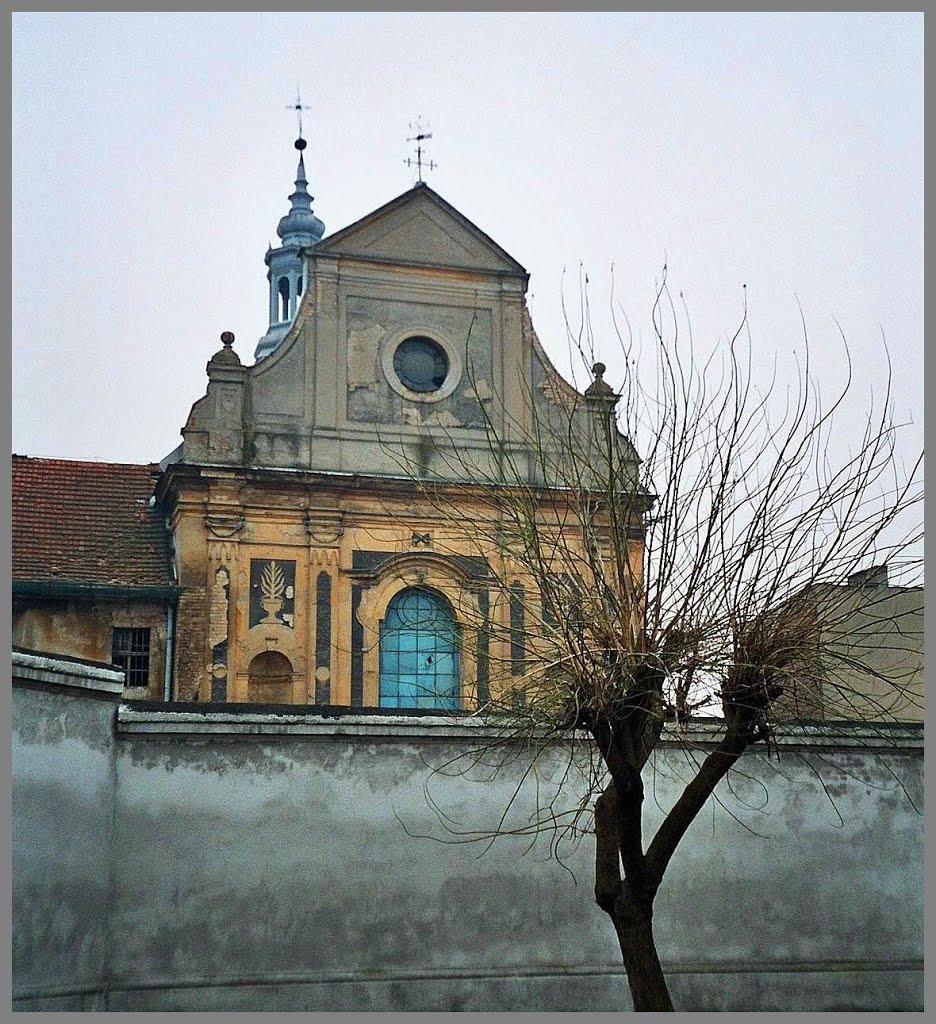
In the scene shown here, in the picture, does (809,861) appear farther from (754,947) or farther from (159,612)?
(159,612)

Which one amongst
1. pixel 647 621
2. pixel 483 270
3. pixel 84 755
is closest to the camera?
pixel 647 621

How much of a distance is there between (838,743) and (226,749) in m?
6.18

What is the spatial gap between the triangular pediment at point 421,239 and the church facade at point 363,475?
3 centimetres

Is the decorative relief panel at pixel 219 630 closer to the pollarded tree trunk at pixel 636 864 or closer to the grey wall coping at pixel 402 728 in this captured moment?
the grey wall coping at pixel 402 728

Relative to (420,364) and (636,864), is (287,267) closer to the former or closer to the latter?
(420,364)

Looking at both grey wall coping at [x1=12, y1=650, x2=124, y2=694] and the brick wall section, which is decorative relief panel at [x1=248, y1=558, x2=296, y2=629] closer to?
the brick wall section

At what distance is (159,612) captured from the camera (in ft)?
77.1

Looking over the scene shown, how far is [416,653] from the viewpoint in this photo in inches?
951

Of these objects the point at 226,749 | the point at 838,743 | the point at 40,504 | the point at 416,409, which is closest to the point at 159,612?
the point at 40,504

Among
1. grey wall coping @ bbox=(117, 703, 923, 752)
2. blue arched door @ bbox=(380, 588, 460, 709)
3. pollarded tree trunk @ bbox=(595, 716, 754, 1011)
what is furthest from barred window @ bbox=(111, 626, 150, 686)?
pollarded tree trunk @ bbox=(595, 716, 754, 1011)

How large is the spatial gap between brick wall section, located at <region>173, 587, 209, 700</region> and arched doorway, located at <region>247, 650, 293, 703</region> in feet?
2.55

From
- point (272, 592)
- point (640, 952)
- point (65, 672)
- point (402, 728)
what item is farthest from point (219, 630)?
point (640, 952)

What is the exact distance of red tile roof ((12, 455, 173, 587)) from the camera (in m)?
23.6

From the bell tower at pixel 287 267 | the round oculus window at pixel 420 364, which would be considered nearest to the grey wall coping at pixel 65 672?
the round oculus window at pixel 420 364
